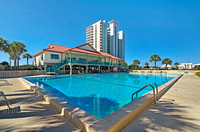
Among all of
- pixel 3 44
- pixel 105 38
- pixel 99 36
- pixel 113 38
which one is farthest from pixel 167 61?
pixel 3 44

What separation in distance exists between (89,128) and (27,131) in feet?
4.82

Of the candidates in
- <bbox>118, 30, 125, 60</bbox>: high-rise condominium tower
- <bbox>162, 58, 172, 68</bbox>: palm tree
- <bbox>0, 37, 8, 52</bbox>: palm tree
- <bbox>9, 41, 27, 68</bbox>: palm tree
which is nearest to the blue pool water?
<bbox>9, 41, 27, 68</bbox>: palm tree

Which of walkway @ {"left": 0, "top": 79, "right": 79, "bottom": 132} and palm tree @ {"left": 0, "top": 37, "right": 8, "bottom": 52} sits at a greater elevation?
palm tree @ {"left": 0, "top": 37, "right": 8, "bottom": 52}

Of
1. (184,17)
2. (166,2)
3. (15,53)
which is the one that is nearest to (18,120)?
(166,2)

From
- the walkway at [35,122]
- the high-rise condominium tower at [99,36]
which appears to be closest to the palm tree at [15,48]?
the walkway at [35,122]

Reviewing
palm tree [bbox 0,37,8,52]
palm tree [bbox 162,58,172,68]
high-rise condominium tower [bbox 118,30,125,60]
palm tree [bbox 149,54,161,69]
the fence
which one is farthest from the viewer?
high-rise condominium tower [bbox 118,30,125,60]

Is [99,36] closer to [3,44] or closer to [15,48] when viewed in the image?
[15,48]

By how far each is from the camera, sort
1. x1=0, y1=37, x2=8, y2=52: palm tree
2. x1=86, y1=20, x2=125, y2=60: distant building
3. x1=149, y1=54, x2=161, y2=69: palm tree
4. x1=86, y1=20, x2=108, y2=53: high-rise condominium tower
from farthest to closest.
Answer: x1=86, y1=20, x2=125, y2=60: distant building
x1=86, y1=20, x2=108, y2=53: high-rise condominium tower
x1=149, y1=54, x2=161, y2=69: palm tree
x1=0, y1=37, x2=8, y2=52: palm tree

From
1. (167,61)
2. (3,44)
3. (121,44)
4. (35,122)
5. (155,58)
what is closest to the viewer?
(35,122)

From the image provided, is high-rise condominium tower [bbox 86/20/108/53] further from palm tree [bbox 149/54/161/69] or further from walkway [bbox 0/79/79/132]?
walkway [bbox 0/79/79/132]

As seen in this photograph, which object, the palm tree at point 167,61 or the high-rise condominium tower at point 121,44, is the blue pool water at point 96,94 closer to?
the palm tree at point 167,61

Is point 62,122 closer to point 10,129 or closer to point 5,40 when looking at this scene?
point 10,129

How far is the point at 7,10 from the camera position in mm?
12625

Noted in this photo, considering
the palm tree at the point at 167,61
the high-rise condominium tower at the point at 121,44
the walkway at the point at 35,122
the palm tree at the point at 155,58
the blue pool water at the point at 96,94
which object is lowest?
the blue pool water at the point at 96,94
